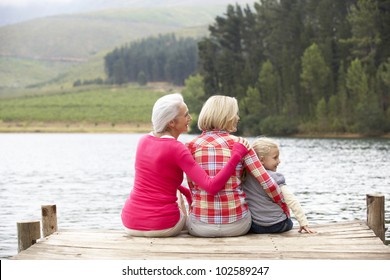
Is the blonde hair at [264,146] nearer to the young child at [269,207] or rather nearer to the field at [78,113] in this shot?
the young child at [269,207]

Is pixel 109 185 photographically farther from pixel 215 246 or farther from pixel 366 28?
pixel 366 28

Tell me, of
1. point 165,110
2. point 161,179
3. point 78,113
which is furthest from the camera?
point 78,113

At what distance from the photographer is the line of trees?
81.5 meters

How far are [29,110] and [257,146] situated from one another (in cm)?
14364

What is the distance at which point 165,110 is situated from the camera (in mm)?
8422

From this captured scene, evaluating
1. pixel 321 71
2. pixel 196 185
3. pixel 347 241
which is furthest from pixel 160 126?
pixel 321 71

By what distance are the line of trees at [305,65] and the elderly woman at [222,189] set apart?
70590 millimetres

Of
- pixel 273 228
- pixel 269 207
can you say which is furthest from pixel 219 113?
pixel 273 228

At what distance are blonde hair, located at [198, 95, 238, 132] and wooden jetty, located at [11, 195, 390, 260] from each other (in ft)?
3.96

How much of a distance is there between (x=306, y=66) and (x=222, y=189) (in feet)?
258

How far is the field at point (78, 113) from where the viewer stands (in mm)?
140000

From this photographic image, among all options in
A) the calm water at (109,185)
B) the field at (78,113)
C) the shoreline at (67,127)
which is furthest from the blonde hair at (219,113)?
the shoreline at (67,127)
